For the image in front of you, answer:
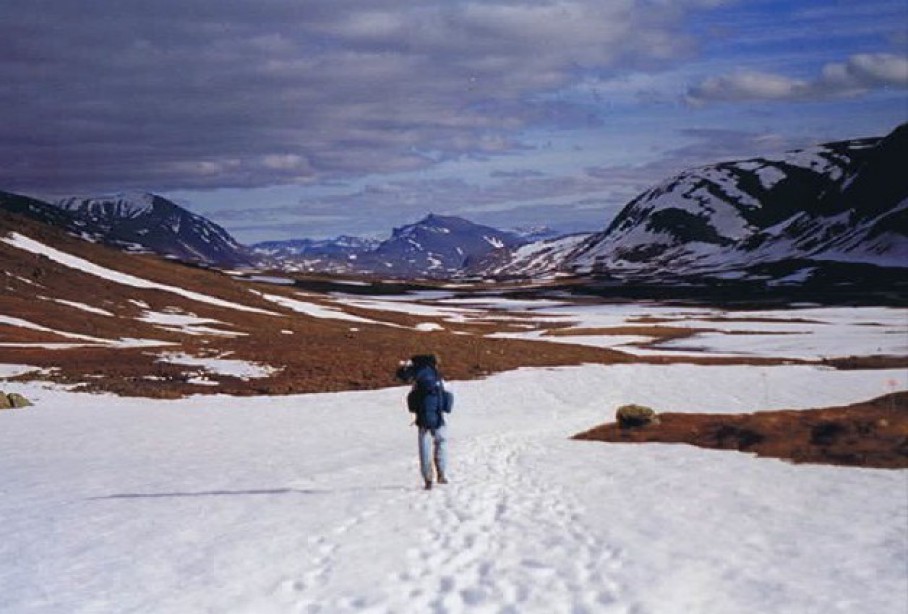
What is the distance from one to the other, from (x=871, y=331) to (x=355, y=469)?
78939 millimetres

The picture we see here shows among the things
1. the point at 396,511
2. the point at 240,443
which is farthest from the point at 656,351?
the point at 396,511

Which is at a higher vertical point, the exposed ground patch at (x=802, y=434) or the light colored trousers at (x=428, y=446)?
the light colored trousers at (x=428, y=446)

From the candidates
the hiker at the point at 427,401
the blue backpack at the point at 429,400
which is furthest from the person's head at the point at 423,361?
A: the blue backpack at the point at 429,400

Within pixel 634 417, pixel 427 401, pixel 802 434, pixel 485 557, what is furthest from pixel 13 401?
pixel 802 434

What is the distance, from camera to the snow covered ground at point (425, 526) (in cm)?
1046

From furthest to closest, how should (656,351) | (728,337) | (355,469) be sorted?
(728,337) → (656,351) → (355,469)

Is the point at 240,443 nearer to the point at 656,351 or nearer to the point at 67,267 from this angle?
the point at 656,351

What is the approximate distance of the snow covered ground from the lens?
412 inches

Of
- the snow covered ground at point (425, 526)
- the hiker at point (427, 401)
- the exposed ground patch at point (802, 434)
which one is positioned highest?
the hiker at point (427, 401)

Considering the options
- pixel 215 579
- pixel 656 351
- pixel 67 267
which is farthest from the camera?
pixel 67 267

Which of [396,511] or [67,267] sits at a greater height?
[67,267]

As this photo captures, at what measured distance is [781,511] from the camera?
51.4 ft

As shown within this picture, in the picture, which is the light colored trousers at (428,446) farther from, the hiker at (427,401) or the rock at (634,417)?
the rock at (634,417)

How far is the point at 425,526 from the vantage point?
13789 mm
